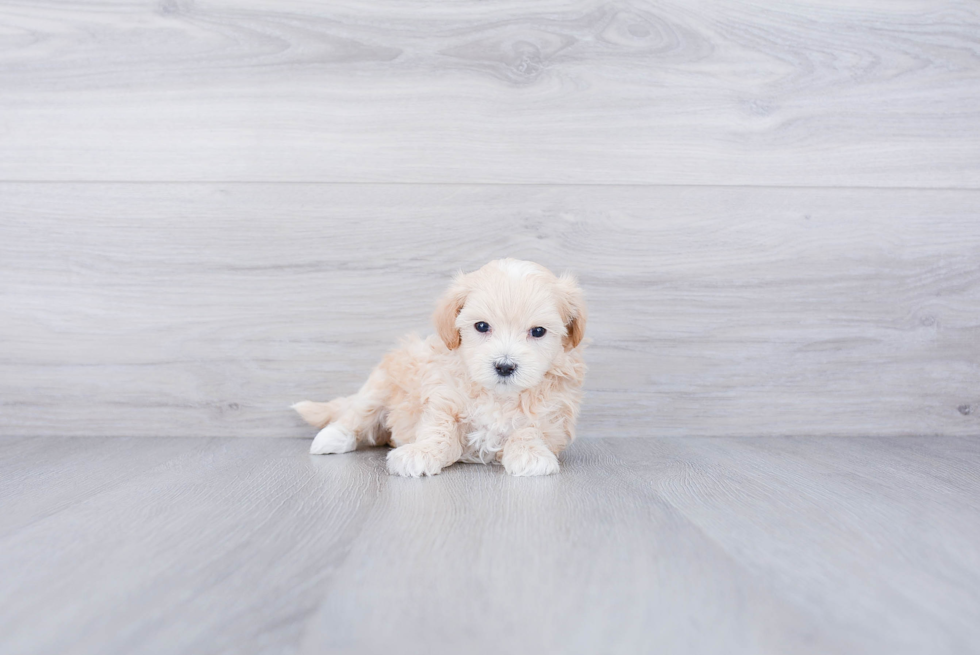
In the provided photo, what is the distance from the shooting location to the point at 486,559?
0.71 metres

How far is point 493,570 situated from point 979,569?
508 millimetres

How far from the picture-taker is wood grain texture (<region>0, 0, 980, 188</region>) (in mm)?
1512

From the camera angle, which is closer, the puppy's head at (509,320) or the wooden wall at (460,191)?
the puppy's head at (509,320)

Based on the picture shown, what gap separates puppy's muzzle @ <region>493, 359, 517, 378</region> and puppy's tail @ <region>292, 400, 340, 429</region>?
1.62 feet

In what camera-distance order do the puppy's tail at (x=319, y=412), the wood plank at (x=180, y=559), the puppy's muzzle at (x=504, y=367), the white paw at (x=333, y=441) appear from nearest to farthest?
the wood plank at (x=180, y=559), the puppy's muzzle at (x=504, y=367), the white paw at (x=333, y=441), the puppy's tail at (x=319, y=412)

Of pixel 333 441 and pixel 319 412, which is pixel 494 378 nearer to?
pixel 333 441

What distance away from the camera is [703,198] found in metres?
1.56

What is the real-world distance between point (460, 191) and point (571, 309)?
1.60 ft

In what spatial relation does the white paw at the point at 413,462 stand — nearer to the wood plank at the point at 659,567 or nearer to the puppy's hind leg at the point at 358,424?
the wood plank at the point at 659,567

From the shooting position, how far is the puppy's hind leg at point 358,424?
134 centimetres

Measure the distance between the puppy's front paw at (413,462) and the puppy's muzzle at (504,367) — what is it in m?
0.19

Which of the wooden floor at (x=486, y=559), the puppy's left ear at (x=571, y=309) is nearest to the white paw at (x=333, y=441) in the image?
the wooden floor at (x=486, y=559)

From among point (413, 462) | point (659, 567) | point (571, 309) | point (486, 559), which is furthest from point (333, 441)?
point (659, 567)

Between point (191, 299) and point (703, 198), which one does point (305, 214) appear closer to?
point (191, 299)
